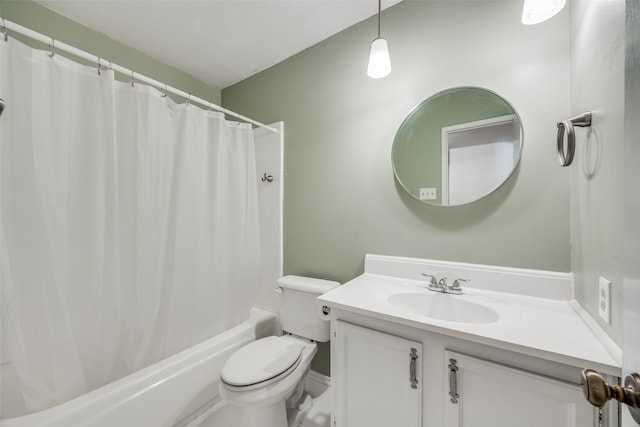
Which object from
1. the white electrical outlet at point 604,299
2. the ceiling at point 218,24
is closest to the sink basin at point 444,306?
the white electrical outlet at point 604,299

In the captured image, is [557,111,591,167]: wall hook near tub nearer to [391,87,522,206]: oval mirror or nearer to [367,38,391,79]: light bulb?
[391,87,522,206]: oval mirror

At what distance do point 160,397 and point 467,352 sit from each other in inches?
53.6

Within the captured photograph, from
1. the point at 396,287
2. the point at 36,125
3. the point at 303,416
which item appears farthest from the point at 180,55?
the point at 303,416

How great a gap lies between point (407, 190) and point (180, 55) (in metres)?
1.96

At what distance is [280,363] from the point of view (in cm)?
123

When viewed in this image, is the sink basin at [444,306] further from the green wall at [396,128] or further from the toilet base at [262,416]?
the toilet base at [262,416]

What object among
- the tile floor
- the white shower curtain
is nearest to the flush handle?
the tile floor

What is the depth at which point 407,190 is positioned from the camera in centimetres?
137

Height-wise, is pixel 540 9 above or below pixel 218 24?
below

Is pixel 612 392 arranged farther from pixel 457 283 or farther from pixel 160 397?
pixel 160 397

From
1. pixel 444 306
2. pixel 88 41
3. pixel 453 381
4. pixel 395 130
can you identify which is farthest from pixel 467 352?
pixel 88 41

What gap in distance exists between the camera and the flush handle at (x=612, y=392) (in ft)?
1.08

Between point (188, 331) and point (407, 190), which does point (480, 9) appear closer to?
point (407, 190)

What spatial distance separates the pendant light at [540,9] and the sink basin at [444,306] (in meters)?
1.10
